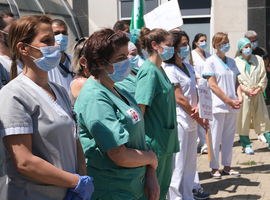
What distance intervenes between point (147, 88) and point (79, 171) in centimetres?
136

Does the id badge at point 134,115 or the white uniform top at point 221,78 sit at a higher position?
the id badge at point 134,115

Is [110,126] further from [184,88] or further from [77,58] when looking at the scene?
[184,88]

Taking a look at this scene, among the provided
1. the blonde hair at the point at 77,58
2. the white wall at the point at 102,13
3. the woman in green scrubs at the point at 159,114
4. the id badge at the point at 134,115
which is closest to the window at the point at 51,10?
the white wall at the point at 102,13

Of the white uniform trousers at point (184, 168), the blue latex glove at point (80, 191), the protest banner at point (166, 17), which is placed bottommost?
the white uniform trousers at point (184, 168)

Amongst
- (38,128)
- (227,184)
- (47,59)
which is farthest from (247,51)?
(38,128)

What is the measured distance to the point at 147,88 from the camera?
3.20 m

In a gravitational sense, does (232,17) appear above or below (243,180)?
above

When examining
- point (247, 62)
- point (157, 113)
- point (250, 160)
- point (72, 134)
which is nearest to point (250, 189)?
point (250, 160)

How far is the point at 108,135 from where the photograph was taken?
205cm

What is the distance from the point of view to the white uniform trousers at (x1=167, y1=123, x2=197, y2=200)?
423 centimetres

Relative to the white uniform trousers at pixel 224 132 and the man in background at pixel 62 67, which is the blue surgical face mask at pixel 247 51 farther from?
the man in background at pixel 62 67

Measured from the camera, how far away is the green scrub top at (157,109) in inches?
126

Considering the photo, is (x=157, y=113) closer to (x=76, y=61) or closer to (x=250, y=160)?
(x=76, y=61)

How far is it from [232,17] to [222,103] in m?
5.24
